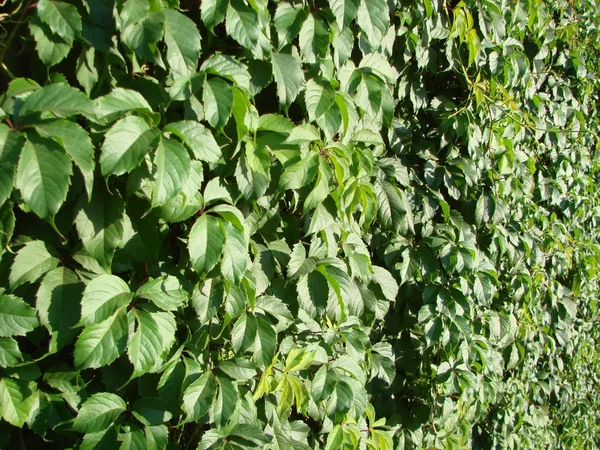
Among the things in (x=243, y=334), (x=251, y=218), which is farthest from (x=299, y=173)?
(x=243, y=334)

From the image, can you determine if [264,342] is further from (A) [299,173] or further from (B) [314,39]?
(B) [314,39]

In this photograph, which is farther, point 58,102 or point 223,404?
point 223,404

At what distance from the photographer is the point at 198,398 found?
1480mm

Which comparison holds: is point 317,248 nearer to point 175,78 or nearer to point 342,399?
point 342,399

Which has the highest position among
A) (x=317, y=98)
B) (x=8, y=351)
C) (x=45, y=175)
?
(x=317, y=98)

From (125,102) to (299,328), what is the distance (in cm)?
94

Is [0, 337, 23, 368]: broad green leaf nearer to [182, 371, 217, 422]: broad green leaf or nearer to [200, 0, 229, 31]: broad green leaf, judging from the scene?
[182, 371, 217, 422]: broad green leaf

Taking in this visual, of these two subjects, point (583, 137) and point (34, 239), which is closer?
point (34, 239)

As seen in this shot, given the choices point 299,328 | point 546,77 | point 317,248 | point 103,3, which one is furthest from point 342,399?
point 546,77

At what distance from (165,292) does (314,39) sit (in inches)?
33.5

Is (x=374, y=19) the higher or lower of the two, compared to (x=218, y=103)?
higher

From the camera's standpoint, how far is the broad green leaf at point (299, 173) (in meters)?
1.63

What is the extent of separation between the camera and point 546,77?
12.3 ft

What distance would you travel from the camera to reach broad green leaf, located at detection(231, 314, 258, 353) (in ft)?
5.20
